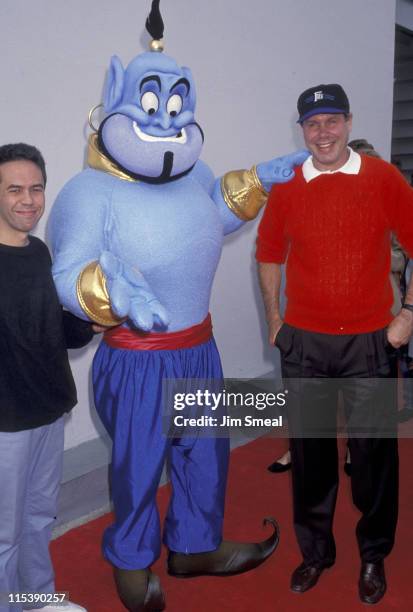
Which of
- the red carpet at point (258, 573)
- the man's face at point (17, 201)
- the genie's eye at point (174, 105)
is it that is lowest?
the red carpet at point (258, 573)

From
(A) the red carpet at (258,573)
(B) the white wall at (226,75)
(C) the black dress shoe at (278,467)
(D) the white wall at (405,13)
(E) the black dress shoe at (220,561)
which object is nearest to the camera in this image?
(A) the red carpet at (258,573)

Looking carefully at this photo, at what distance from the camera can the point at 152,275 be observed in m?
1.72

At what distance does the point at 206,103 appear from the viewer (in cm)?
321

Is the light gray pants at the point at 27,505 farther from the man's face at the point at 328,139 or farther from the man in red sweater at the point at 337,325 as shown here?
the man's face at the point at 328,139

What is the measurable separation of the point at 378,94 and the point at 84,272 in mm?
3502

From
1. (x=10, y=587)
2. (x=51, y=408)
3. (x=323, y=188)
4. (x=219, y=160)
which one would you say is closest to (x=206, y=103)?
(x=219, y=160)

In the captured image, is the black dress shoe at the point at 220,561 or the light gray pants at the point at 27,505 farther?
the black dress shoe at the point at 220,561

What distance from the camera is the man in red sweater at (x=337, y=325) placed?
5.97 feet

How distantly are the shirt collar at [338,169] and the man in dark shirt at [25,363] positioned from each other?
75 centimetres

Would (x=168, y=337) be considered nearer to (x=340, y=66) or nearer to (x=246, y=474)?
(x=246, y=474)

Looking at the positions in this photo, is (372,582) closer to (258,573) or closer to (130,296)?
(258,573)

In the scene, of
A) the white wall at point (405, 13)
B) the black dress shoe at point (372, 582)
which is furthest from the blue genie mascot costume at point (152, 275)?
the white wall at point (405, 13)

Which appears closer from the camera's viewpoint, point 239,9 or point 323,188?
point 323,188

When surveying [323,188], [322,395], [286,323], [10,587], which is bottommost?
[10,587]
